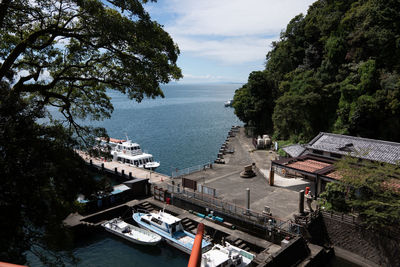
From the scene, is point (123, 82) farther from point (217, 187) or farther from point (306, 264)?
point (217, 187)

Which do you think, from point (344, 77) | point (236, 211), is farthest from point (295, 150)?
point (344, 77)

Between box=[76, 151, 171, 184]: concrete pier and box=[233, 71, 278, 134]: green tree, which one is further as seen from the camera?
box=[233, 71, 278, 134]: green tree

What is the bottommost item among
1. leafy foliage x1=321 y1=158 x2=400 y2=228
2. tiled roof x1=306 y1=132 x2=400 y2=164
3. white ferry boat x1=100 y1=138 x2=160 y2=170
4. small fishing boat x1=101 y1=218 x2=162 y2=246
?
small fishing boat x1=101 y1=218 x2=162 y2=246

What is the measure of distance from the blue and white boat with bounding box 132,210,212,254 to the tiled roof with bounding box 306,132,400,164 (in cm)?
1519

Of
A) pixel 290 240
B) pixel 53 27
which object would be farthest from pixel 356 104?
pixel 53 27

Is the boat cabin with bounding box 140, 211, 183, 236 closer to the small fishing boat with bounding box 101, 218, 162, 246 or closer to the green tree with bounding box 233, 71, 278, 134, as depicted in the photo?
the small fishing boat with bounding box 101, 218, 162, 246

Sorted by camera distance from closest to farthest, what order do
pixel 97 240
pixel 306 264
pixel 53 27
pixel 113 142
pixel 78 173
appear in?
pixel 78 173
pixel 53 27
pixel 306 264
pixel 97 240
pixel 113 142

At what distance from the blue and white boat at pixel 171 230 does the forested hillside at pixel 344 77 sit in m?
24.8

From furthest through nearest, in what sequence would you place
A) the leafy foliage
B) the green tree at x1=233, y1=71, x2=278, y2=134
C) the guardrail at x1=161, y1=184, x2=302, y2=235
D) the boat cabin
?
the green tree at x1=233, y1=71, x2=278, y2=134, the boat cabin, the guardrail at x1=161, y1=184, x2=302, y2=235, the leafy foliage

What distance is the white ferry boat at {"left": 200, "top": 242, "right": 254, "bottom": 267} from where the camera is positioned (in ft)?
60.6

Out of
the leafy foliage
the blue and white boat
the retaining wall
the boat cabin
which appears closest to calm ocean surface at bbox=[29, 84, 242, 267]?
the blue and white boat

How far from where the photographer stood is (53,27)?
873cm

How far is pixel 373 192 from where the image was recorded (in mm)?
19078

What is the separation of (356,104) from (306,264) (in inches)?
950
